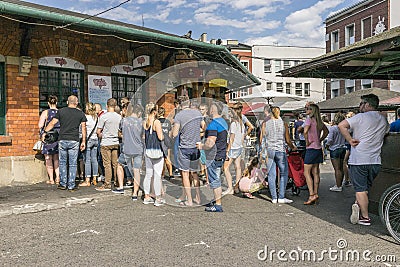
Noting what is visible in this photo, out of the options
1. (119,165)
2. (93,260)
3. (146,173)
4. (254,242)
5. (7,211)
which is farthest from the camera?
(119,165)

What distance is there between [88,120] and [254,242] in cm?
506

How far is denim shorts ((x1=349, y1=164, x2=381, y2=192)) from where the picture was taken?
18.8 ft

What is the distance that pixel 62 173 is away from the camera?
810 centimetres

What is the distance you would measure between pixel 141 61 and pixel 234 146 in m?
4.37

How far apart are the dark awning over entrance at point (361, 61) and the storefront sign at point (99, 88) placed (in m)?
5.00

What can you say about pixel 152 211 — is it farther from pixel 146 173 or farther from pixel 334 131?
pixel 334 131

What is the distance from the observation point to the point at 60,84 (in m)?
9.94

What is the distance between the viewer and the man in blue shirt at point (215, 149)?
6656 mm

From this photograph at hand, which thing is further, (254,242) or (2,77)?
(2,77)

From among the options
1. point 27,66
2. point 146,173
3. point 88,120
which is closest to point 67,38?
point 27,66

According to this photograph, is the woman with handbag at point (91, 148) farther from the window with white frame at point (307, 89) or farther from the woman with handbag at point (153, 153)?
the window with white frame at point (307, 89)

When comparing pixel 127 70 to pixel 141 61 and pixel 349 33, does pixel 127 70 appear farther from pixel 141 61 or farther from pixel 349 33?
pixel 349 33

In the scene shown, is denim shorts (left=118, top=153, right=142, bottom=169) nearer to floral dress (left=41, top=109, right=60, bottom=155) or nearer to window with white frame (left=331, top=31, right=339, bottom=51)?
floral dress (left=41, top=109, right=60, bottom=155)
